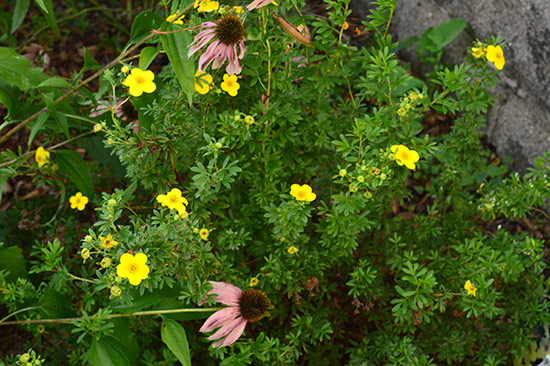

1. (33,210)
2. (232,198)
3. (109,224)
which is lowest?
(33,210)

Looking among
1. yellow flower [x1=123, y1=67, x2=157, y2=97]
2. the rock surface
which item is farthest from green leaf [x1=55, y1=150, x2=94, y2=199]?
the rock surface

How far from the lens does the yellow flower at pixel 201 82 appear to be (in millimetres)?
1446

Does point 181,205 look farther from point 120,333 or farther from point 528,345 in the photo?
point 528,345

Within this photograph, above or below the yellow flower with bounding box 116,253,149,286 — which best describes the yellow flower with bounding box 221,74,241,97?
above

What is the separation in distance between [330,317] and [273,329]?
0.19 m

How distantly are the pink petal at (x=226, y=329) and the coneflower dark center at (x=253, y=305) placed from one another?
2 centimetres

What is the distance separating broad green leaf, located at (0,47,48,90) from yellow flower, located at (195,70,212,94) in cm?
57

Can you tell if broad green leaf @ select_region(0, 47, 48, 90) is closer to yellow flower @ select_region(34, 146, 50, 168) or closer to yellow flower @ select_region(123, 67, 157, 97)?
yellow flower @ select_region(34, 146, 50, 168)

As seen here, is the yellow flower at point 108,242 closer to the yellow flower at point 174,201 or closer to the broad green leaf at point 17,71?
the yellow flower at point 174,201

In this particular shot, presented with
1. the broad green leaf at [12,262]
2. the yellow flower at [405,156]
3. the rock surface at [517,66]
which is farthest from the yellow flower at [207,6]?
the rock surface at [517,66]

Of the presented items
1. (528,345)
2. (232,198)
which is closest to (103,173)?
(232,198)

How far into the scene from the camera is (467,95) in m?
1.75

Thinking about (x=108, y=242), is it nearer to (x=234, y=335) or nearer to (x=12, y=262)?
(x=234, y=335)

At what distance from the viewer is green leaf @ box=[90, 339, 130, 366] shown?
4.50 ft
